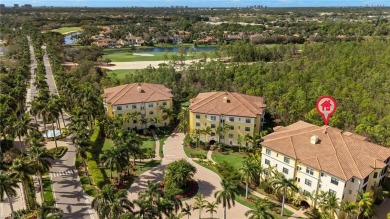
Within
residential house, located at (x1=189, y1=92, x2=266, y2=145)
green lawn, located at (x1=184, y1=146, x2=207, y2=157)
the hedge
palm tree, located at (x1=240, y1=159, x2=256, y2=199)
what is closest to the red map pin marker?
palm tree, located at (x1=240, y1=159, x2=256, y2=199)

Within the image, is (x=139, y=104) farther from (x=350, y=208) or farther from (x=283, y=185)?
(x=350, y=208)

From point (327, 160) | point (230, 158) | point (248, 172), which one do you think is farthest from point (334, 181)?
point (230, 158)

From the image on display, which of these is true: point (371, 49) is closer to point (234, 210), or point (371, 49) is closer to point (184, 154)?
point (184, 154)

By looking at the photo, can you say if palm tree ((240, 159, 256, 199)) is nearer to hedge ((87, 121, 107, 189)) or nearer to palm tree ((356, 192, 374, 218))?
palm tree ((356, 192, 374, 218))

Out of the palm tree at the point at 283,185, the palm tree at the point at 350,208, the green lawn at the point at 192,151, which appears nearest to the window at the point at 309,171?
the palm tree at the point at 283,185

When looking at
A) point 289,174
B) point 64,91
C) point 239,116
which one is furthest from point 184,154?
point 64,91

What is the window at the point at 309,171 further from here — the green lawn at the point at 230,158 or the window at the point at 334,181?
the green lawn at the point at 230,158
